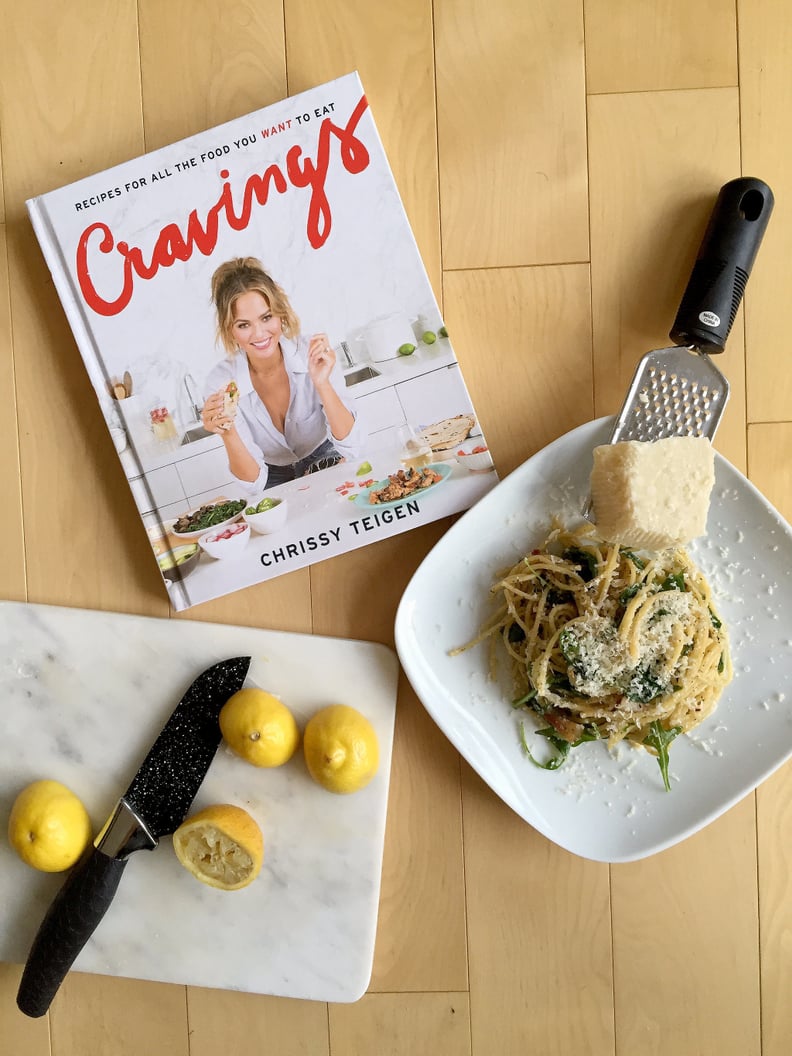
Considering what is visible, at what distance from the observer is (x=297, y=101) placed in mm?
897

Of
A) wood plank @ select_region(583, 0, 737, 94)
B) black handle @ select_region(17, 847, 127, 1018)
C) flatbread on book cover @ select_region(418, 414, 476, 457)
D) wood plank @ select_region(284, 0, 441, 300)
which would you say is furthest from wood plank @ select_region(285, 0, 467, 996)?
black handle @ select_region(17, 847, 127, 1018)

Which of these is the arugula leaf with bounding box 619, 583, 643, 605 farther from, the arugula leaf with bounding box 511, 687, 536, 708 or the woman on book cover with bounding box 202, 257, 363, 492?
the woman on book cover with bounding box 202, 257, 363, 492

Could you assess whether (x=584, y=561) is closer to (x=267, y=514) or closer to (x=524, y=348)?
(x=524, y=348)

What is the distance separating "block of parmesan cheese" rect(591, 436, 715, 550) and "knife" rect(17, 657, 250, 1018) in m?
0.46

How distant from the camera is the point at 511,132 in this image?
917mm

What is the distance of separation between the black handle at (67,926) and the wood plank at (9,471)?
343mm

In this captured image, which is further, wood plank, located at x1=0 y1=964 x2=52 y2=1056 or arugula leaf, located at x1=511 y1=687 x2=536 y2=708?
wood plank, located at x1=0 y1=964 x2=52 y2=1056

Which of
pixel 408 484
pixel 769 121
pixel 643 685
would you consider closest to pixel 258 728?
pixel 408 484

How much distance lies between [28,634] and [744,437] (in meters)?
0.91

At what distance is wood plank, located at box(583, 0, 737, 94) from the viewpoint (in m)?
0.91

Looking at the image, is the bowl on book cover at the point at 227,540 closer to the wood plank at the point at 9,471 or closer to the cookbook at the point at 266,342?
the cookbook at the point at 266,342

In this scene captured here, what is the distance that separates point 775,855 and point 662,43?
99 cm

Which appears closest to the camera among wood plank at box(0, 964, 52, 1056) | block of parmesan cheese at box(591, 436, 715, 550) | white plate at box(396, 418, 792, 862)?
block of parmesan cheese at box(591, 436, 715, 550)

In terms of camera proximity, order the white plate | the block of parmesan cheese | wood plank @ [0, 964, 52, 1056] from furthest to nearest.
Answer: wood plank @ [0, 964, 52, 1056]
the white plate
the block of parmesan cheese
